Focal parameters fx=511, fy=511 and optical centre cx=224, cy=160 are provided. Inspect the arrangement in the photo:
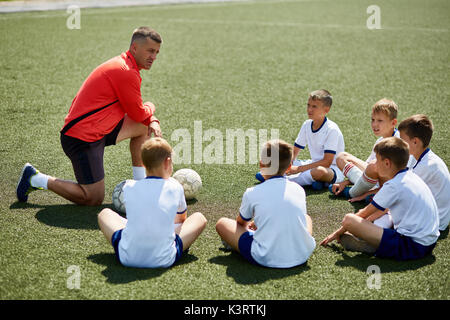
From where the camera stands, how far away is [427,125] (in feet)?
15.6

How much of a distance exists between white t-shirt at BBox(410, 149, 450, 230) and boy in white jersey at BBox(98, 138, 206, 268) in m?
2.25

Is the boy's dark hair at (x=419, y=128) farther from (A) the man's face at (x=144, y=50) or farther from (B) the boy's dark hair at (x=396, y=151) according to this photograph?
(A) the man's face at (x=144, y=50)

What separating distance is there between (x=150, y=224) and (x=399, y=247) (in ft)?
6.67

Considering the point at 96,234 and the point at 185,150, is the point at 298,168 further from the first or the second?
the point at 96,234

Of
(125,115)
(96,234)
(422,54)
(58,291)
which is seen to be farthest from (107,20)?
(58,291)

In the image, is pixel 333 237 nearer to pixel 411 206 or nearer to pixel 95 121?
pixel 411 206

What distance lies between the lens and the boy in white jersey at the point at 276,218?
394cm

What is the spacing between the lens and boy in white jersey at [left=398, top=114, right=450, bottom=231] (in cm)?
467

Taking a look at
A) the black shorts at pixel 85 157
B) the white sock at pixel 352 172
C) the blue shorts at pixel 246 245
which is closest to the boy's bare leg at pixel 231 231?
the blue shorts at pixel 246 245

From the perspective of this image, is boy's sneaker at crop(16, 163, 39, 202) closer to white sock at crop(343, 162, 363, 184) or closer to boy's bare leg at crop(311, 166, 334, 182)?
boy's bare leg at crop(311, 166, 334, 182)

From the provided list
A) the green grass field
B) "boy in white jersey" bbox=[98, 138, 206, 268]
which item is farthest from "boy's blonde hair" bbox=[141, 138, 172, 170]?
the green grass field

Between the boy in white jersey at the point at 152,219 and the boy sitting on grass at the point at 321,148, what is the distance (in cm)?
216
